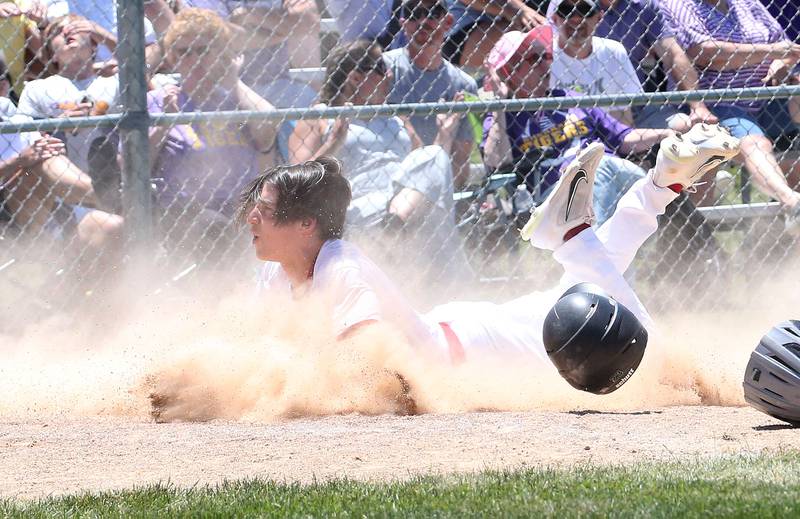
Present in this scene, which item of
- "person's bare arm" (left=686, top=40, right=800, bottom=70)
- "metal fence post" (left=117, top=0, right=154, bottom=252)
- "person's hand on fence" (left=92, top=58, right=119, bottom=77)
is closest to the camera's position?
"metal fence post" (left=117, top=0, right=154, bottom=252)

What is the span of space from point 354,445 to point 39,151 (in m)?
3.58

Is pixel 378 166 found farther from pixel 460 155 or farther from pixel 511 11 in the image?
pixel 511 11

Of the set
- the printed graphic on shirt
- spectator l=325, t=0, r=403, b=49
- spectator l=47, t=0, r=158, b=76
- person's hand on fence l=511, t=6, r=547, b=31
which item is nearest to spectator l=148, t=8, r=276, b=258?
spectator l=47, t=0, r=158, b=76

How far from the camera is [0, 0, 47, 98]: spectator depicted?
7.06 m

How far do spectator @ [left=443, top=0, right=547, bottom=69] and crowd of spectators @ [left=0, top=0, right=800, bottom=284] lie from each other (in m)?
0.02

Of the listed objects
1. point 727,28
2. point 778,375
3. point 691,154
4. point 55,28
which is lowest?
point 55,28

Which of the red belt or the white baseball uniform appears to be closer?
the white baseball uniform

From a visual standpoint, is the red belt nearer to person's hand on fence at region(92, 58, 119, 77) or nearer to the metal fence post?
the metal fence post

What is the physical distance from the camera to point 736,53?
7.55 meters

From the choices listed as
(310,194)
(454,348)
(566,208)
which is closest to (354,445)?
(454,348)

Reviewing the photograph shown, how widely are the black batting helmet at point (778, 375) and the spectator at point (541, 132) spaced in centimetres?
282

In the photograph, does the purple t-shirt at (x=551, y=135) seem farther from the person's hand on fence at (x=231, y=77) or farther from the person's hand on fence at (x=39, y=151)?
the person's hand on fence at (x=39, y=151)

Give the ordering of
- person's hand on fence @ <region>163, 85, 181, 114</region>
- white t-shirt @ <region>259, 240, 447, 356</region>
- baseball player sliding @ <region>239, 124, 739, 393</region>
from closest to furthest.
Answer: white t-shirt @ <region>259, 240, 447, 356</region> < baseball player sliding @ <region>239, 124, 739, 393</region> < person's hand on fence @ <region>163, 85, 181, 114</region>

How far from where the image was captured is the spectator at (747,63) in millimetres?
7406
